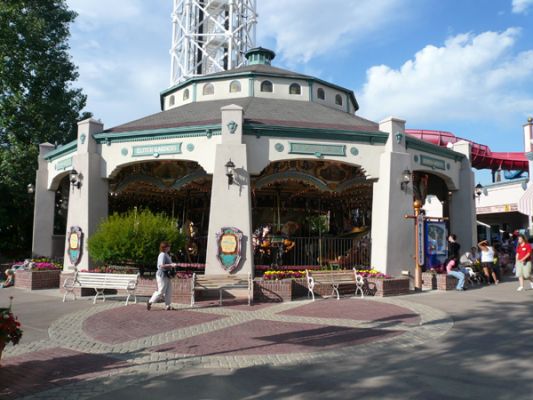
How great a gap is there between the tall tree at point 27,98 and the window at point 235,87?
32.8ft

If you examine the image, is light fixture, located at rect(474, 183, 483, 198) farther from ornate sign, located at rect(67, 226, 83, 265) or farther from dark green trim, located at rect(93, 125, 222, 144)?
ornate sign, located at rect(67, 226, 83, 265)

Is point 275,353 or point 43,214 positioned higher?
point 43,214

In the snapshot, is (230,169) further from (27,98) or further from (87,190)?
(27,98)

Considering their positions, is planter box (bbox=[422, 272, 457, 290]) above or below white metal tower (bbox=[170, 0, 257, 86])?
below

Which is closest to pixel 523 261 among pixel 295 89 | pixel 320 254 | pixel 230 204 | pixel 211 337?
pixel 320 254

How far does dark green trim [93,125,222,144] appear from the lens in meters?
14.0

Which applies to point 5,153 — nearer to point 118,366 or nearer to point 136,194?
point 136,194

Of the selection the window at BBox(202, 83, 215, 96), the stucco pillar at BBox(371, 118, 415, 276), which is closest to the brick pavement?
the stucco pillar at BBox(371, 118, 415, 276)

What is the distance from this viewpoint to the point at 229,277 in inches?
474

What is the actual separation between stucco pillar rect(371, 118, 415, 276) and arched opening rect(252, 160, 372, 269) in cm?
121

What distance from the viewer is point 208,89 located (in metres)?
19.7

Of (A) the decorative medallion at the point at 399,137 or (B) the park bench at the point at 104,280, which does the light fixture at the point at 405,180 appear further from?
(B) the park bench at the point at 104,280

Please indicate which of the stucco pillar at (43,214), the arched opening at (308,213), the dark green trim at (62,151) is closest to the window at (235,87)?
the arched opening at (308,213)

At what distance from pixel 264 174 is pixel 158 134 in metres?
4.35
